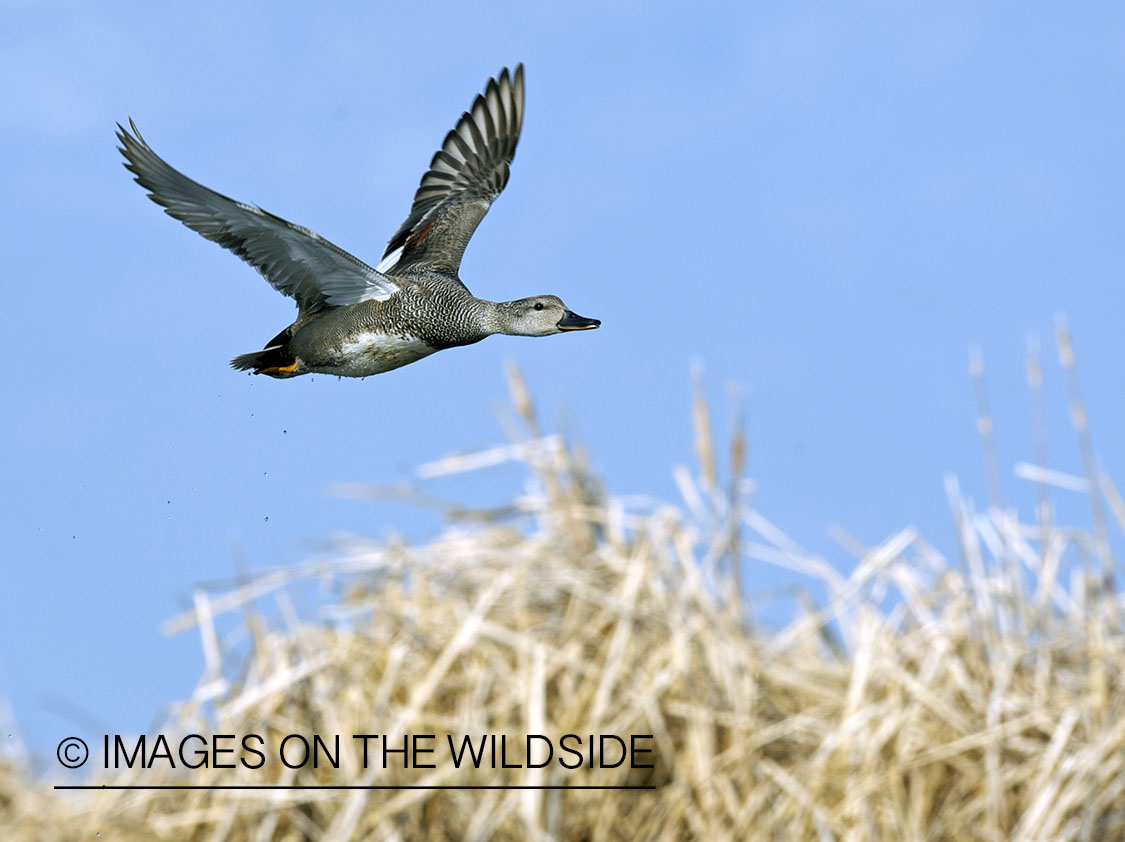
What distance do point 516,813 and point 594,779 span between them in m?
0.26

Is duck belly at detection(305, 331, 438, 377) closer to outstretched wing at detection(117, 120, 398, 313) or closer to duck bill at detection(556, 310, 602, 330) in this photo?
outstretched wing at detection(117, 120, 398, 313)

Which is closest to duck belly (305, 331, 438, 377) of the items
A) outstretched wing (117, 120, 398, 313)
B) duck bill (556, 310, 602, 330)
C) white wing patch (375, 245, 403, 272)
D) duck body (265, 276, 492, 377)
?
duck body (265, 276, 492, 377)

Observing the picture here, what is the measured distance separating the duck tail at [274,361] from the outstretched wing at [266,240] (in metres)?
0.18

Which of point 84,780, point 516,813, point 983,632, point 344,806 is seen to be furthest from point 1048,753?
point 84,780

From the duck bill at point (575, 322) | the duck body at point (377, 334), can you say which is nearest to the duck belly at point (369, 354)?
the duck body at point (377, 334)

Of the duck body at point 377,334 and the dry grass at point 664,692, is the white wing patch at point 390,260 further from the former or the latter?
the dry grass at point 664,692

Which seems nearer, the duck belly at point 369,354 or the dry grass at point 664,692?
the dry grass at point 664,692

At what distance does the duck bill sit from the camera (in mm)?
5457

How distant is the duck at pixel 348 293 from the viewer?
4.36 metres

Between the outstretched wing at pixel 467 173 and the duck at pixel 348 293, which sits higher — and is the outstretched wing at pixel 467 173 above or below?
above

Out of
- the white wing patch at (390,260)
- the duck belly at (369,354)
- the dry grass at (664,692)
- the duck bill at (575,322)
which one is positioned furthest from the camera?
the white wing patch at (390,260)

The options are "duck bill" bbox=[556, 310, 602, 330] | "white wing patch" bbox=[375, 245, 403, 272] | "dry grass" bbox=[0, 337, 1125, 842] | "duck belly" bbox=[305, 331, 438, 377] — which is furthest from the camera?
"white wing patch" bbox=[375, 245, 403, 272]

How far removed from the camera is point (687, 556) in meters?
4.00

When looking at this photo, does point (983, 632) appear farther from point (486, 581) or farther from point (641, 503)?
point (486, 581)
